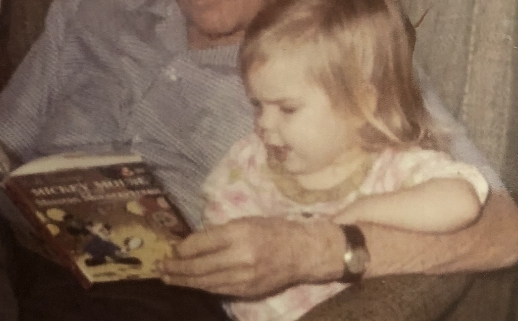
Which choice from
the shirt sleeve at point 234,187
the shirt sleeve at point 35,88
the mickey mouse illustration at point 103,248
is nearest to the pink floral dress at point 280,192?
the shirt sleeve at point 234,187

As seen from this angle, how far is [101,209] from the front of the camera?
0.67 metres

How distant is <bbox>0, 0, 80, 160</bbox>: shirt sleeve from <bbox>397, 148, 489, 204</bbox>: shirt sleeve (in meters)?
0.51

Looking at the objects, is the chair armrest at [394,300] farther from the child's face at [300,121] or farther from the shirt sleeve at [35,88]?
the shirt sleeve at [35,88]

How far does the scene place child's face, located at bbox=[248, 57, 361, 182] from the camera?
62 cm

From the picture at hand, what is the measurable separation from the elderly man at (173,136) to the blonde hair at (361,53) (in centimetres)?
4

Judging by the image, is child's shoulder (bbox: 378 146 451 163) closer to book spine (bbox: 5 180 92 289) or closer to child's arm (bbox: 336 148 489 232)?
child's arm (bbox: 336 148 489 232)

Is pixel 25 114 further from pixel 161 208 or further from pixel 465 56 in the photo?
pixel 465 56

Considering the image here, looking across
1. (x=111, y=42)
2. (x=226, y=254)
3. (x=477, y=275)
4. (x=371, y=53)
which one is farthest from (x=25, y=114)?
(x=477, y=275)

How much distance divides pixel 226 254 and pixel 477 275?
27 cm

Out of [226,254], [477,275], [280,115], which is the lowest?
[477,275]

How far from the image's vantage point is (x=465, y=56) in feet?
2.10

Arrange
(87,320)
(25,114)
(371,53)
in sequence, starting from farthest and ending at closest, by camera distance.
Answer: (25,114) < (87,320) < (371,53)

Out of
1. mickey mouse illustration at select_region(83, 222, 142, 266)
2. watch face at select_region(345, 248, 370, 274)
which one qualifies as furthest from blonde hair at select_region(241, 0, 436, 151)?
mickey mouse illustration at select_region(83, 222, 142, 266)

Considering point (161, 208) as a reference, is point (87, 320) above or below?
below
